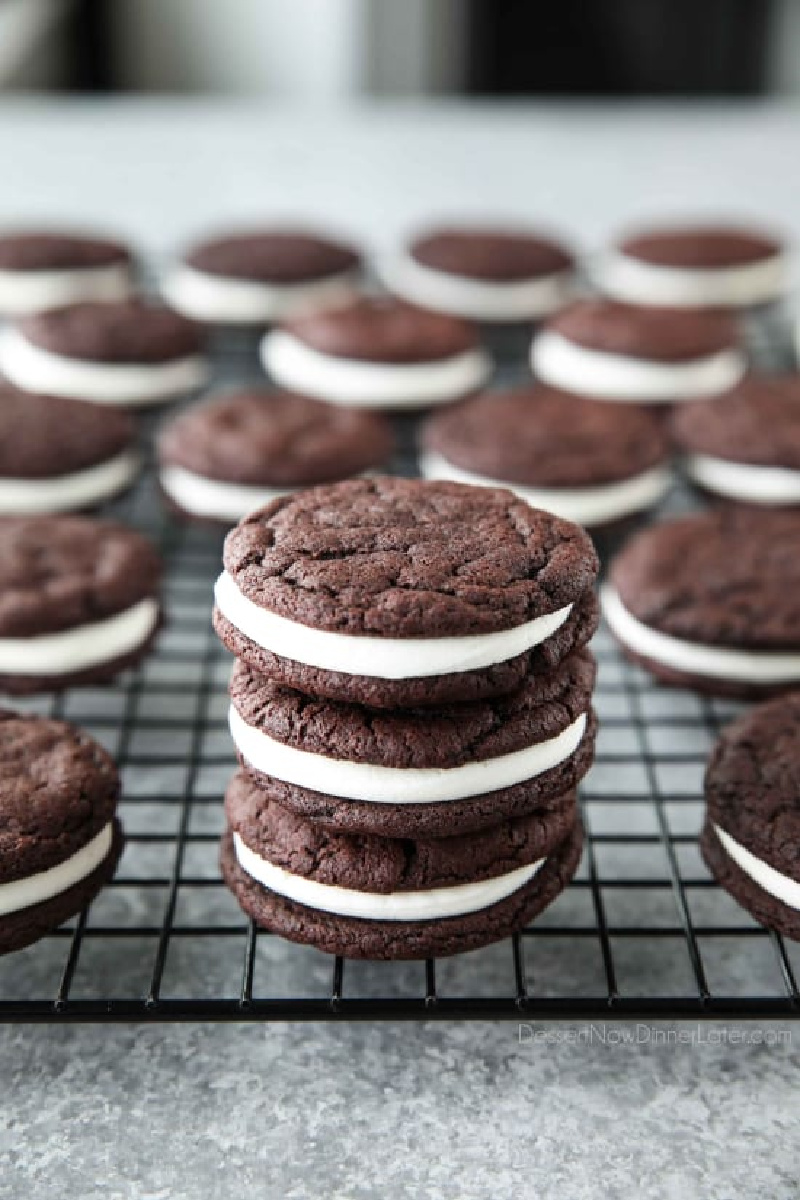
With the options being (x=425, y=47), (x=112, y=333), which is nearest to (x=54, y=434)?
(x=112, y=333)

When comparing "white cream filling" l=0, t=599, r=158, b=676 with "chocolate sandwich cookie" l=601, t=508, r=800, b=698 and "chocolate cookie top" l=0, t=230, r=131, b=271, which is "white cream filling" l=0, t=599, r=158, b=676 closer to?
→ "chocolate sandwich cookie" l=601, t=508, r=800, b=698

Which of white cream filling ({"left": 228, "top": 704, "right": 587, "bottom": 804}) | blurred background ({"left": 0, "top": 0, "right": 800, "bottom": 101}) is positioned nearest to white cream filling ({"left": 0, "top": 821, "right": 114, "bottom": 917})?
white cream filling ({"left": 228, "top": 704, "right": 587, "bottom": 804})

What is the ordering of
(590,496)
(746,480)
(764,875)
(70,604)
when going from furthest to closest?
(746,480) < (590,496) < (70,604) < (764,875)

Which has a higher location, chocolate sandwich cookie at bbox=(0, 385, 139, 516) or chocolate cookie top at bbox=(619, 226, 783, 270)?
chocolate cookie top at bbox=(619, 226, 783, 270)

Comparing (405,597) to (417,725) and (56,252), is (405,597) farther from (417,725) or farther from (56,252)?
(56,252)

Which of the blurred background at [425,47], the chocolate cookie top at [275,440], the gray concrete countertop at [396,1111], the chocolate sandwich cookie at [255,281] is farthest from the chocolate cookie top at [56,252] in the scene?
the blurred background at [425,47]

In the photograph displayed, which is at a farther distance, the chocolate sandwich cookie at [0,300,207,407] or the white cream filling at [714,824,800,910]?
the chocolate sandwich cookie at [0,300,207,407]

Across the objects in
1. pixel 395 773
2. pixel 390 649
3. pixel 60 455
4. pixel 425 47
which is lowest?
pixel 425 47

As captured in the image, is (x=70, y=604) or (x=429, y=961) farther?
(x=70, y=604)
